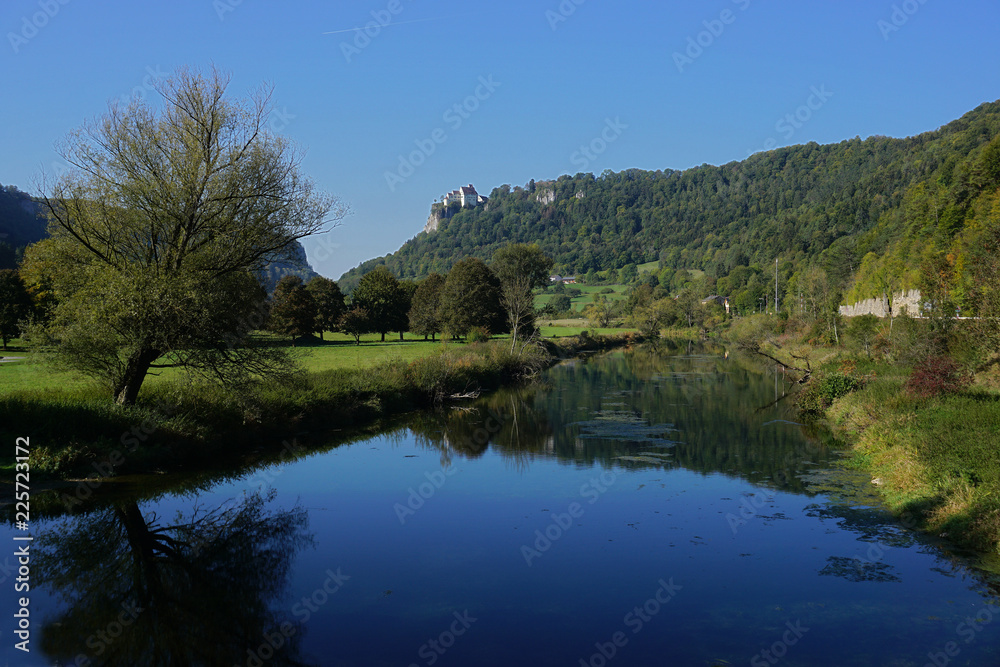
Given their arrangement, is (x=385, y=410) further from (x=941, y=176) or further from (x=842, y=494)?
(x=941, y=176)

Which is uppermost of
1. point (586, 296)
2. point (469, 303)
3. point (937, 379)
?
point (586, 296)

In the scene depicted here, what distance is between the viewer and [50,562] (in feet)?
35.9

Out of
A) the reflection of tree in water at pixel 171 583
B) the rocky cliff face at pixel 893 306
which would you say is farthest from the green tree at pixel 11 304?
the rocky cliff face at pixel 893 306

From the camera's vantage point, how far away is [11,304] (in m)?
40.7

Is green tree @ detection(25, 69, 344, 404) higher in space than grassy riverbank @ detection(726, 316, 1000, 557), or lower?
higher

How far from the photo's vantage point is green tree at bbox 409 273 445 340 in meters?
62.1

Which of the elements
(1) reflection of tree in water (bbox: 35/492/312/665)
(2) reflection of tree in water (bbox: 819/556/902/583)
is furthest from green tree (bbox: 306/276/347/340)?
(2) reflection of tree in water (bbox: 819/556/902/583)

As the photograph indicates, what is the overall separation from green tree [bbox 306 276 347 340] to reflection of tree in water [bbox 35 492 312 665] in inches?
1840

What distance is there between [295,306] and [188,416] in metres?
38.7

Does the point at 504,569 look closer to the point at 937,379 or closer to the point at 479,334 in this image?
the point at 937,379

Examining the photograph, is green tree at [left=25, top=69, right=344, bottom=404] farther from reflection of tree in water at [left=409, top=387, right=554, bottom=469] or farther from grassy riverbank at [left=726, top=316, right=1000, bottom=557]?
grassy riverbank at [left=726, top=316, right=1000, bottom=557]

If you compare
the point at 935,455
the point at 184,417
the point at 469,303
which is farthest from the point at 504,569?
the point at 469,303

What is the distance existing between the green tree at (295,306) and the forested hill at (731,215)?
51187 mm

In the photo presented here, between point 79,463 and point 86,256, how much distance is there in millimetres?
5365
